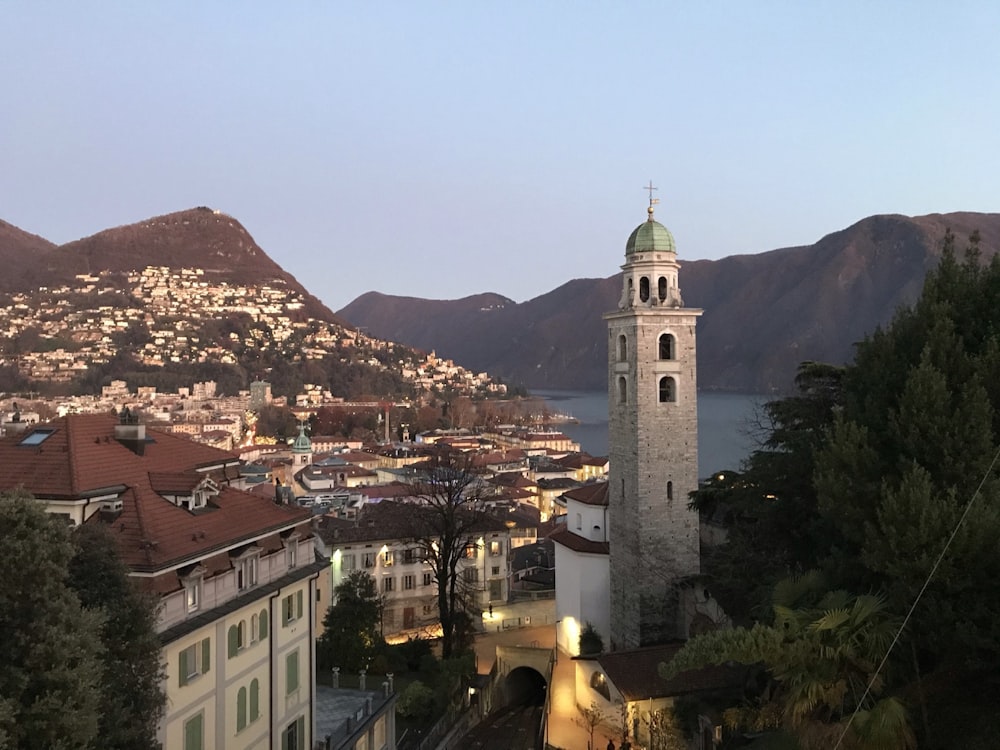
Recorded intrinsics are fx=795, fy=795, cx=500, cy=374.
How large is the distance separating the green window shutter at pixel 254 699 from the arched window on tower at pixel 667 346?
12.6 meters

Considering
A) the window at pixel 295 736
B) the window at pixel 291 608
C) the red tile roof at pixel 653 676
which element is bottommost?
the red tile roof at pixel 653 676

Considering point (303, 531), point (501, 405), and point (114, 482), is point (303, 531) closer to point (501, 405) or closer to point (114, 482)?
point (114, 482)

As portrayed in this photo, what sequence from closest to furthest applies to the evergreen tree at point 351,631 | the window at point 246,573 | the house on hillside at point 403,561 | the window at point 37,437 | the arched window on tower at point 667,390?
the window at point 37,437 < the window at point 246,573 < the evergreen tree at point 351,631 < the arched window on tower at point 667,390 < the house on hillside at point 403,561

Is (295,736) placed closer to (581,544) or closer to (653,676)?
(653,676)

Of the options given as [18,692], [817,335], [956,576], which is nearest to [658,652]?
[956,576]

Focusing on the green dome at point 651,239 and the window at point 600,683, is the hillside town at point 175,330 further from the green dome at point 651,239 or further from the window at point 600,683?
the window at point 600,683

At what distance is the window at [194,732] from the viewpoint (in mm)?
9336

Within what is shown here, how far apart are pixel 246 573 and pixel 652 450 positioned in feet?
36.9

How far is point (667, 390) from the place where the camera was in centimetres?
1975

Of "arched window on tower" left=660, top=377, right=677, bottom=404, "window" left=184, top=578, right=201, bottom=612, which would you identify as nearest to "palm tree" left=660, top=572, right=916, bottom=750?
"window" left=184, top=578, right=201, bottom=612

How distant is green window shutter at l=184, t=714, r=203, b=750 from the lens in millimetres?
9328

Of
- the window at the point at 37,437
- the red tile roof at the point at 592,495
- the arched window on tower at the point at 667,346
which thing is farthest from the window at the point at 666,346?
the window at the point at 37,437

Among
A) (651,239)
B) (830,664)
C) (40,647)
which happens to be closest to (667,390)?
(651,239)

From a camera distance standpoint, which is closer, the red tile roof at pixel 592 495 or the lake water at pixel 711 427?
the red tile roof at pixel 592 495
